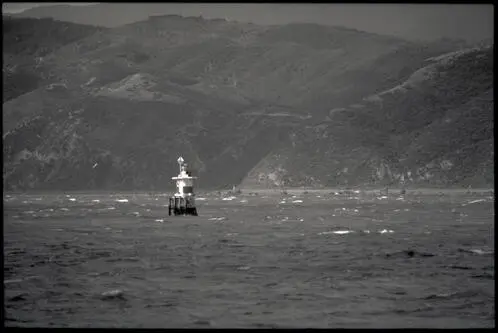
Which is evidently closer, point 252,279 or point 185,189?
point 252,279

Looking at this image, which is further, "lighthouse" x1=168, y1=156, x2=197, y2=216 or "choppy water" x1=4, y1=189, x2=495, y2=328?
"lighthouse" x1=168, y1=156, x2=197, y2=216

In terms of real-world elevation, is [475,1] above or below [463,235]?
above

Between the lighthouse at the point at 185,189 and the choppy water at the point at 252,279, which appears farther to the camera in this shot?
the lighthouse at the point at 185,189

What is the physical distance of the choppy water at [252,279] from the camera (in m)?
22.5

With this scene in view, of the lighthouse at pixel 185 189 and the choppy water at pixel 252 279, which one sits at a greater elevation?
the lighthouse at pixel 185 189

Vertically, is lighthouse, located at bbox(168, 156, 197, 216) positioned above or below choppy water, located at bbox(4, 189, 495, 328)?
above

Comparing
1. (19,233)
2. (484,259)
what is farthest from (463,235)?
(19,233)

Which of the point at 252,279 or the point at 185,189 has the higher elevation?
the point at 185,189

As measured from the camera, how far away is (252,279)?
30.9 m

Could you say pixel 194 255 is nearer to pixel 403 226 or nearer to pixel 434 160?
pixel 403 226

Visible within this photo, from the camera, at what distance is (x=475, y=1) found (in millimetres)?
14562

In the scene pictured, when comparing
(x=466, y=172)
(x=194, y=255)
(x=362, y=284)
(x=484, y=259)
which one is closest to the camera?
(x=362, y=284)

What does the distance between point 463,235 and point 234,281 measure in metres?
26.1

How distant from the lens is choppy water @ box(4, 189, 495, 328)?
22547mm
